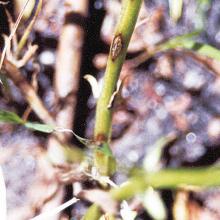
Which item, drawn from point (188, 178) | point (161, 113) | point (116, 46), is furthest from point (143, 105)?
point (188, 178)

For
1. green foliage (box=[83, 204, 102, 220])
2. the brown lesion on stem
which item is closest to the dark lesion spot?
the brown lesion on stem

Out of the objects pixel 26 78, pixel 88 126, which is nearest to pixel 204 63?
pixel 88 126

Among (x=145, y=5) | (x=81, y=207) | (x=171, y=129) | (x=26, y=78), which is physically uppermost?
(x=145, y=5)

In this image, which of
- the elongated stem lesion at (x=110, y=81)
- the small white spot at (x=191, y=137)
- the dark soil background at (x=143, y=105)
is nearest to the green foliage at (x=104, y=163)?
the elongated stem lesion at (x=110, y=81)

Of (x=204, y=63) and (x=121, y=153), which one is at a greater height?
(x=204, y=63)

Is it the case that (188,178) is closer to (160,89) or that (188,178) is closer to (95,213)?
(95,213)

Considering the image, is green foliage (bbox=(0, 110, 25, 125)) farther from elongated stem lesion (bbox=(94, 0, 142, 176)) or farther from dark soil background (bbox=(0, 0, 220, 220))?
dark soil background (bbox=(0, 0, 220, 220))

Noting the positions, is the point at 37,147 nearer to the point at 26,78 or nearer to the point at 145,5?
the point at 26,78
